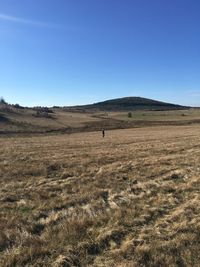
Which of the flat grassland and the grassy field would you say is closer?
the flat grassland

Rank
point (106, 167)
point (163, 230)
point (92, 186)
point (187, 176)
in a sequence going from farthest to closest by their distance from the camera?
point (106, 167)
point (187, 176)
point (92, 186)
point (163, 230)

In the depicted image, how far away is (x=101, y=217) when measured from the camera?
9328mm

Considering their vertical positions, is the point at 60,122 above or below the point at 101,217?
above

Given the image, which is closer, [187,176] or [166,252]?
[166,252]

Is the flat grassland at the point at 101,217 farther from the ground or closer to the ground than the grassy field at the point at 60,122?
closer to the ground

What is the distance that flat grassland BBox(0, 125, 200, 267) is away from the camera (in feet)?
22.8

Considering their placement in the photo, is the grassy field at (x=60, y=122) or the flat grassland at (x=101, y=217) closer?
the flat grassland at (x=101, y=217)

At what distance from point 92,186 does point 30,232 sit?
17.1 ft

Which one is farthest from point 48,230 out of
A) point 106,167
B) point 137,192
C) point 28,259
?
point 106,167

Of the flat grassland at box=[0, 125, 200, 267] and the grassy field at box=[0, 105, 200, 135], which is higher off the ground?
the grassy field at box=[0, 105, 200, 135]

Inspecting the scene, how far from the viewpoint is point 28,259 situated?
22.6 feet

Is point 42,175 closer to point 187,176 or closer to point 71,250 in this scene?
point 187,176

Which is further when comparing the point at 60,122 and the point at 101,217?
the point at 60,122

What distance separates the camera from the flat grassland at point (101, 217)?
6.95 metres
